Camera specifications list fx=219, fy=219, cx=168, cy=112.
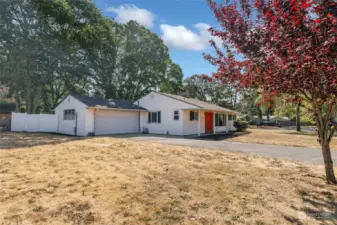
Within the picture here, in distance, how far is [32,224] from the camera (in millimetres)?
2980

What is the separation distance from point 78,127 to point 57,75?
1210cm

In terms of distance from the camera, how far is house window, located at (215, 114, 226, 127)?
23.3 m

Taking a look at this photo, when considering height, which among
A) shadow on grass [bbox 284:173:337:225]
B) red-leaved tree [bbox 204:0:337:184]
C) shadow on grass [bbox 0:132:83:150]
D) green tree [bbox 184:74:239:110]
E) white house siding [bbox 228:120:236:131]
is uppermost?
green tree [bbox 184:74:239:110]

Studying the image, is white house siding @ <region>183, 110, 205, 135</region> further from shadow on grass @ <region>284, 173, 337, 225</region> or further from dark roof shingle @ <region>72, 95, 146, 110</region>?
shadow on grass @ <region>284, 173, 337, 225</region>

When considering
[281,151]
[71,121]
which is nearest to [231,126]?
[281,151]

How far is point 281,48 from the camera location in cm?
420

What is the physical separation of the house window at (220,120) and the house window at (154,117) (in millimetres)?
6593

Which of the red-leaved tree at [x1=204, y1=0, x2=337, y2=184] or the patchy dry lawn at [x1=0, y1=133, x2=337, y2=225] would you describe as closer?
the patchy dry lawn at [x1=0, y1=133, x2=337, y2=225]

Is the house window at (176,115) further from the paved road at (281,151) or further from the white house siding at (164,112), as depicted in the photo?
the paved road at (281,151)

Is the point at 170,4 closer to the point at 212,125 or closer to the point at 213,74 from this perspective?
the point at 213,74

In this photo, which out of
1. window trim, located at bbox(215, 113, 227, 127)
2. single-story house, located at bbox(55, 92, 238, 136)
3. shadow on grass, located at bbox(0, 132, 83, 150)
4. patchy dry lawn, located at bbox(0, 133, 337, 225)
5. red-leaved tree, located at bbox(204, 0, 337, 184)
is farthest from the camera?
window trim, located at bbox(215, 113, 227, 127)

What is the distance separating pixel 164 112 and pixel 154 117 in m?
1.35

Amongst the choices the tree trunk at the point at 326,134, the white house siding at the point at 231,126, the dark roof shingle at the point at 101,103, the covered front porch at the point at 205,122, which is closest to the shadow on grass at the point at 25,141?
the dark roof shingle at the point at 101,103

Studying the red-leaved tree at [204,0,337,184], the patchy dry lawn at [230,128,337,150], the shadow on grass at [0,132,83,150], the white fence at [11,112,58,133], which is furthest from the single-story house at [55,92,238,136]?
the red-leaved tree at [204,0,337,184]
